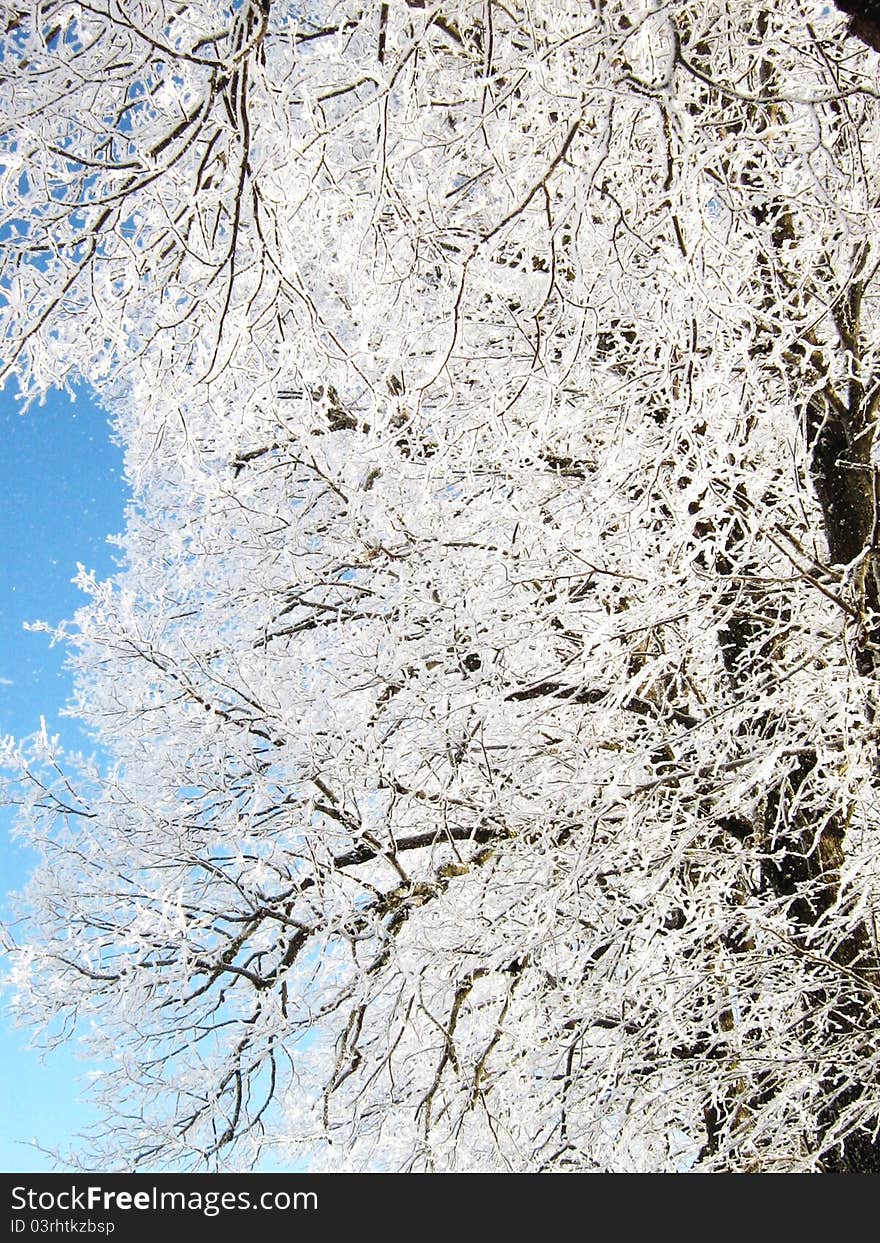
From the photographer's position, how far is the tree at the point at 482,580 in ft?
8.91

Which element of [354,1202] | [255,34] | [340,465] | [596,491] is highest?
[340,465]

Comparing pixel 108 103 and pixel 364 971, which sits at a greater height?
pixel 108 103

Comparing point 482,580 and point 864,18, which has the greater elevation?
point 482,580

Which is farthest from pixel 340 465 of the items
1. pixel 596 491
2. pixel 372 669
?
pixel 596 491

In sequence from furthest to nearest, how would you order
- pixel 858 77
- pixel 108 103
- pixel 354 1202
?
pixel 354 1202 < pixel 858 77 < pixel 108 103

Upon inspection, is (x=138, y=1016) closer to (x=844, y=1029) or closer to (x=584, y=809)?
(x=584, y=809)

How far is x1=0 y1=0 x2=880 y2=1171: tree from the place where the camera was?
8.91 feet

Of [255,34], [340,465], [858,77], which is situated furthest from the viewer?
[340,465]

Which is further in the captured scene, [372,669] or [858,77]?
[372,669]

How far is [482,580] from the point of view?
4.78 meters

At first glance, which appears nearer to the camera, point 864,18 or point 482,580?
point 864,18

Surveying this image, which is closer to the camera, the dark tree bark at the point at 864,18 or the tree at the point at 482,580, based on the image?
the dark tree bark at the point at 864,18

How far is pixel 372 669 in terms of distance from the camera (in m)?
5.06

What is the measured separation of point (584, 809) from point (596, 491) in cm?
149
